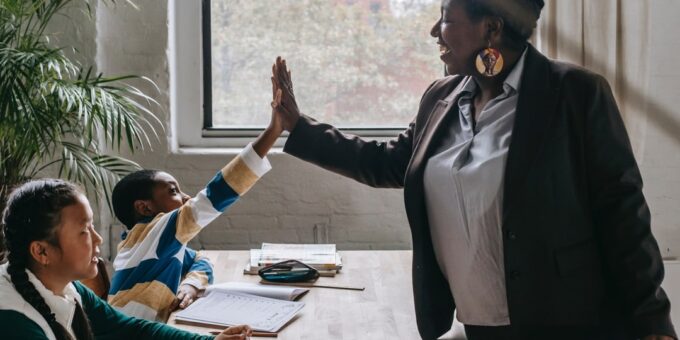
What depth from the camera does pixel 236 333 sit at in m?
2.02

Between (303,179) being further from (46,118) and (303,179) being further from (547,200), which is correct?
(547,200)

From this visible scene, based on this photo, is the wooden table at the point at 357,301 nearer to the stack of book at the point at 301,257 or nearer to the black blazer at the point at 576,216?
the stack of book at the point at 301,257

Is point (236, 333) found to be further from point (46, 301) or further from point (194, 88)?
point (194, 88)

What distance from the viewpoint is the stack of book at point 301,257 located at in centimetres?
271

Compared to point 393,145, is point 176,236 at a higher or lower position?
lower

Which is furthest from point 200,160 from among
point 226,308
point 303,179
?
point 226,308

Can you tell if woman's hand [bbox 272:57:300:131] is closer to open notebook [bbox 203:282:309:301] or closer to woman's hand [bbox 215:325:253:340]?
open notebook [bbox 203:282:309:301]

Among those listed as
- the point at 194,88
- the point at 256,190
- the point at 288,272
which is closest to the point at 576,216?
the point at 288,272

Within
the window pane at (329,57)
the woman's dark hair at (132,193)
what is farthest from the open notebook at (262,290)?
the window pane at (329,57)

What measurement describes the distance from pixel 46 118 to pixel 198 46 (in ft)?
3.90

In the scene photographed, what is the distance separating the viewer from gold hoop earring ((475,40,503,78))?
2.06m

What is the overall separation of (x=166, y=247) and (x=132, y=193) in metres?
0.30

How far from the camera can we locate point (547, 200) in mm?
1901

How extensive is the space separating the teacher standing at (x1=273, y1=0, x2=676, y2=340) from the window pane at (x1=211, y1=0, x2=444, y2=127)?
1.88m
